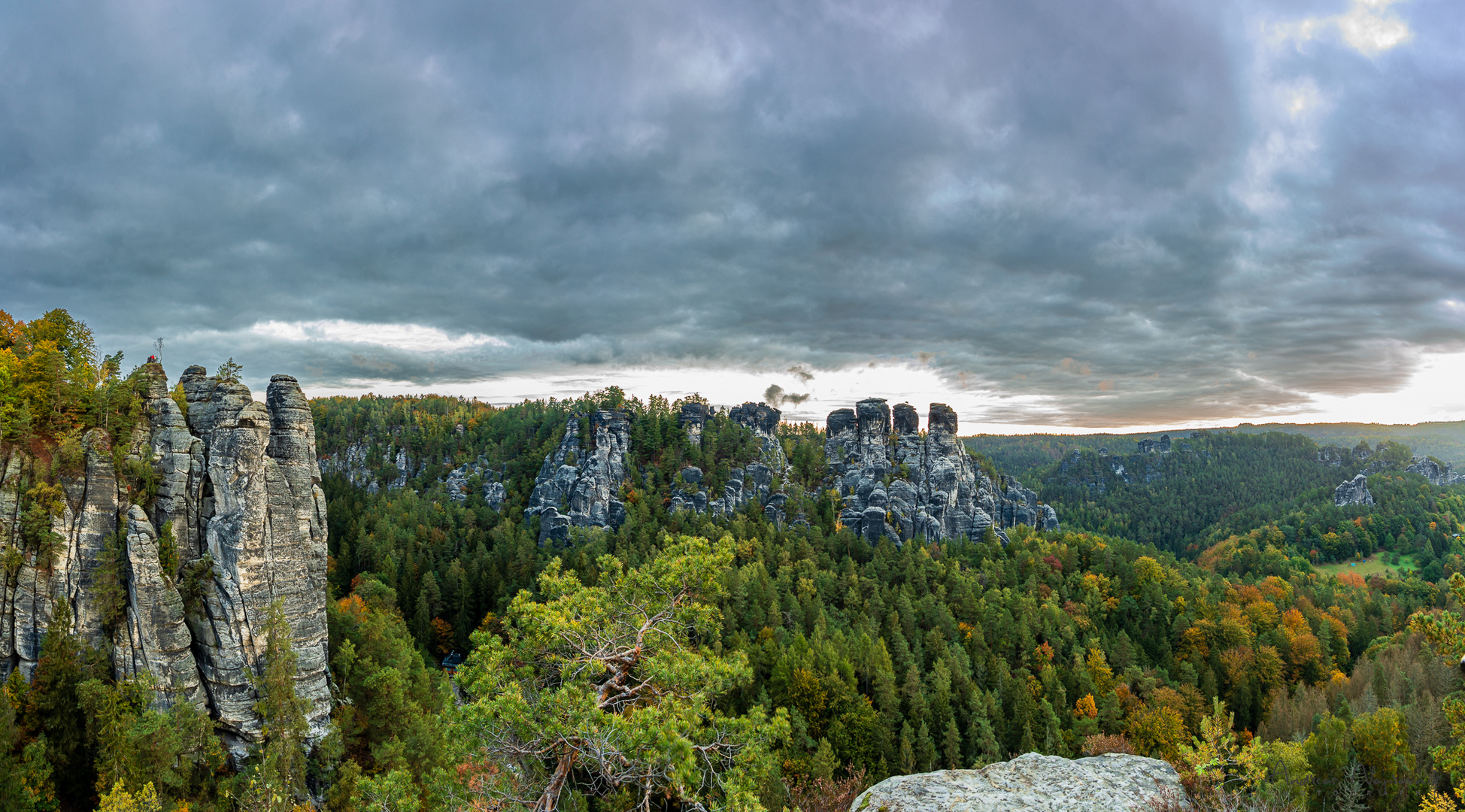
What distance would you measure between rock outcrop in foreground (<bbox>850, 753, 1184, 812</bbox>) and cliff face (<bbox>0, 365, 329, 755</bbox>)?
93.8 feet

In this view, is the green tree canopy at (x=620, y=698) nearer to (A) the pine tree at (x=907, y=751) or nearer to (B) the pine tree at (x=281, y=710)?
(B) the pine tree at (x=281, y=710)

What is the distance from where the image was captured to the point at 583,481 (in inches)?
3145

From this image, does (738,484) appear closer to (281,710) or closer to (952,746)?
(952,746)

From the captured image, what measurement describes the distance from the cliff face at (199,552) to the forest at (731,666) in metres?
1.13

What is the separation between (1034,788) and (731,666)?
9533mm

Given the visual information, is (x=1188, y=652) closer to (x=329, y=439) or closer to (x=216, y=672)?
(x=216, y=672)

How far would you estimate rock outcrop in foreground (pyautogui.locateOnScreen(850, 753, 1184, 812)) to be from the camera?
46.8ft

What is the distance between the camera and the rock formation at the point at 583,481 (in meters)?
76.8

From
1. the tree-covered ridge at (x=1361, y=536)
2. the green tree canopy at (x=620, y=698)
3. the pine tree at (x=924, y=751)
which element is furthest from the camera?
the tree-covered ridge at (x=1361, y=536)

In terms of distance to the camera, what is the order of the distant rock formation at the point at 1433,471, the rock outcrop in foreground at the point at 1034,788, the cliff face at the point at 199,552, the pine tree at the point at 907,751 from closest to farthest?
the rock outcrop in foreground at the point at 1034,788 → the cliff face at the point at 199,552 → the pine tree at the point at 907,751 → the distant rock formation at the point at 1433,471

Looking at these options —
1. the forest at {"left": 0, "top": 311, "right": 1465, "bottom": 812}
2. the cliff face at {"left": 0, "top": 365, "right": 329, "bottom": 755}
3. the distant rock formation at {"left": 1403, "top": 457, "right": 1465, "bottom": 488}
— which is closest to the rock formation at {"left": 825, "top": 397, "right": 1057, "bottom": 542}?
the forest at {"left": 0, "top": 311, "right": 1465, "bottom": 812}

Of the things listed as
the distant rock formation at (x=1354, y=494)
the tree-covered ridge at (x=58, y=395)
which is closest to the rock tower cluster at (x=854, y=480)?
the tree-covered ridge at (x=58, y=395)

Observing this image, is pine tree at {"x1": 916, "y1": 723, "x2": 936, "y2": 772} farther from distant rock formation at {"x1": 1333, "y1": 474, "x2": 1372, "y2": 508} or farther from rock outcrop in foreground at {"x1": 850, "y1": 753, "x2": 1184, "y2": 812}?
distant rock formation at {"x1": 1333, "y1": 474, "x2": 1372, "y2": 508}

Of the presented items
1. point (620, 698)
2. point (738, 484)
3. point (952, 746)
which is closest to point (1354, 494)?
point (738, 484)
